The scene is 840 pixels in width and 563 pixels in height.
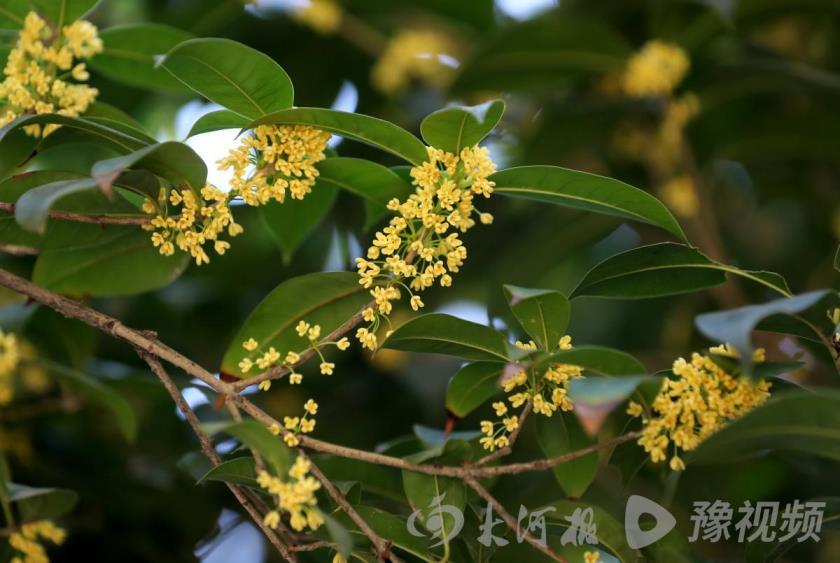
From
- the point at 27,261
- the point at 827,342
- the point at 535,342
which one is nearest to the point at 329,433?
the point at 27,261

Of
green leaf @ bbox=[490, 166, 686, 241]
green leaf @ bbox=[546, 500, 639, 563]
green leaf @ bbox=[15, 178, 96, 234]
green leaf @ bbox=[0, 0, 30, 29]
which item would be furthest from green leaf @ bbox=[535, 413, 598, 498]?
green leaf @ bbox=[0, 0, 30, 29]

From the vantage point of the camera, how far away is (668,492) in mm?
1233

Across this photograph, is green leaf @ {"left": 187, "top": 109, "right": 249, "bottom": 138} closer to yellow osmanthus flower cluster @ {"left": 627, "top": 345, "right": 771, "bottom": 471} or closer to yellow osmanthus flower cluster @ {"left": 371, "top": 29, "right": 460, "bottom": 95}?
yellow osmanthus flower cluster @ {"left": 627, "top": 345, "right": 771, "bottom": 471}

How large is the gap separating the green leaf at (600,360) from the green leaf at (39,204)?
0.45 metres

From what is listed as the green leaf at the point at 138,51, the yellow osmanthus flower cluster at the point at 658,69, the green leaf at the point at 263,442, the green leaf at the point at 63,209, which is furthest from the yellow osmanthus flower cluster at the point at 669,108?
the green leaf at the point at 263,442

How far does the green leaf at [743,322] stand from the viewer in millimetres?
765

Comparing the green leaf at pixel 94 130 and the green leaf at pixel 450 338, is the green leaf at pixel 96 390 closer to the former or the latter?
the green leaf at pixel 94 130

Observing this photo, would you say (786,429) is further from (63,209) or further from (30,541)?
(30,541)

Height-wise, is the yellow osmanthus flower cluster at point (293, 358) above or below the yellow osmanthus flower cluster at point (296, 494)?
above

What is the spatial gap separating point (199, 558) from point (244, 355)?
0.75m

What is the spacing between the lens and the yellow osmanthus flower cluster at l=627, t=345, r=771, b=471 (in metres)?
0.95

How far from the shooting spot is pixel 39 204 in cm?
83

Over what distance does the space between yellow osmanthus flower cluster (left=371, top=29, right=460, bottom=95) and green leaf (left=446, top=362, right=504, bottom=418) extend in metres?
1.14

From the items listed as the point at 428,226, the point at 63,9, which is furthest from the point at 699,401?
the point at 63,9
